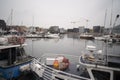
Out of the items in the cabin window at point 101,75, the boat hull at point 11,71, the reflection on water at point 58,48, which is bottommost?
the reflection on water at point 58,48

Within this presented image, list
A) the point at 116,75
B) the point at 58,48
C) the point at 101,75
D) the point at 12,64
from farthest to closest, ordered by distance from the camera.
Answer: the point at 58,48, the point at 12,64, the point at 101,75, the point at 116,75

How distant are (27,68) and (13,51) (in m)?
1.92

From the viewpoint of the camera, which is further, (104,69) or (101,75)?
(101,75)

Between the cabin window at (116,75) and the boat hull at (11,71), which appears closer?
the cabin window at (116,75)

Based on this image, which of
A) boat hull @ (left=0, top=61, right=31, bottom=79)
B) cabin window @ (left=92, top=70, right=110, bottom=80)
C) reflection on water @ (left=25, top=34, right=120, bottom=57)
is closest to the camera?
cabin window @ (left=92, top=70, right=110, bottom=80)

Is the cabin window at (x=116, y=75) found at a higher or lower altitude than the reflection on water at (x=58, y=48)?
higher

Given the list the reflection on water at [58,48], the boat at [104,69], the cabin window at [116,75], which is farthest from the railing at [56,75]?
the reflection on water at [58,48]

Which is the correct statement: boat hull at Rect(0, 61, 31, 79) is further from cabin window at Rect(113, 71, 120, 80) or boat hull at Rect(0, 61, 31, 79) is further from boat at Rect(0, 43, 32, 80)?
cabin window at Rect(113, 71, 120, 80)

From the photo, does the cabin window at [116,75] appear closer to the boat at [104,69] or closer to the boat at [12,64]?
the boat at [104,69]

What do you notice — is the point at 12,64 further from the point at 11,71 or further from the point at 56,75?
the point at 56,75

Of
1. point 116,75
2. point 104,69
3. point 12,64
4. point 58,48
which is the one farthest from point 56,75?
point 58,48

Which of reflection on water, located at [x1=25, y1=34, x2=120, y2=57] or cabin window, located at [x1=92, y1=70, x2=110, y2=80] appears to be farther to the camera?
reflection on water, located at [x1=25, y1=34, x2=120, y2=57]

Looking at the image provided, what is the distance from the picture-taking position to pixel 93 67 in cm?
571

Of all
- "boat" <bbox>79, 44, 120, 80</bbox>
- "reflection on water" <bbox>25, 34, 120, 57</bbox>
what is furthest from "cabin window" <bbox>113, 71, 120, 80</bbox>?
"reflection on water" <bbox>25, 34, 120, 57</bbox>
